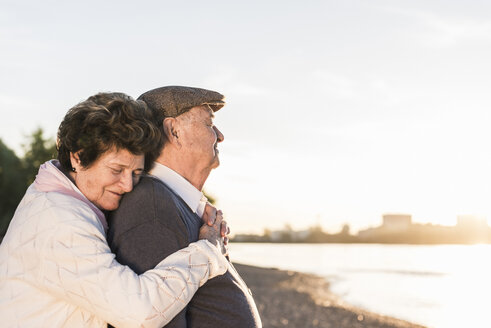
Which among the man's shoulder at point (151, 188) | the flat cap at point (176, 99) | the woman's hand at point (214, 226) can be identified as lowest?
the woman's hand at point (214, 226)

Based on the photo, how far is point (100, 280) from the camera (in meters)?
2.28

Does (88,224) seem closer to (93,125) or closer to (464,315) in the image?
(93,125)

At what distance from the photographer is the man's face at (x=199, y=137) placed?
3.07m

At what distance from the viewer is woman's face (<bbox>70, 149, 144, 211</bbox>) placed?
2.68 m

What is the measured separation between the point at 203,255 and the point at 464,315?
27961 mm

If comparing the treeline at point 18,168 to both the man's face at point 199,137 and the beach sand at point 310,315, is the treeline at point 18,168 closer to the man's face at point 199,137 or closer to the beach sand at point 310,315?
the beach sand at point 310,315

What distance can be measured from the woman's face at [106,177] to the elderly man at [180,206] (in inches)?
2.4

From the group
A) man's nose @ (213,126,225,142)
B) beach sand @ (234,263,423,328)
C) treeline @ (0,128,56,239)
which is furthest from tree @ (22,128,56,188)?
man's nose @ (213,126,225,142)

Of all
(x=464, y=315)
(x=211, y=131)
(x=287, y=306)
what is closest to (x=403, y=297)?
(x=464, y=315)

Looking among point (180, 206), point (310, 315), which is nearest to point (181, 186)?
point (180, 206)

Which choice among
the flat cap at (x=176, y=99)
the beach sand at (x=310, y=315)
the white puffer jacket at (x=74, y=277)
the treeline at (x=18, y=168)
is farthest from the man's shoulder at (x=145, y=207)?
the treeline at (x=18, y=168)

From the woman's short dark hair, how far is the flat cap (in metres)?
0.33

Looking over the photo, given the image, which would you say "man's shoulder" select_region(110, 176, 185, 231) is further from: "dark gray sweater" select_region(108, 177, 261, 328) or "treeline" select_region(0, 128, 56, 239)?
"treeline" select_region(0, 128, 56, 239)

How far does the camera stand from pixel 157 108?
3.10m
